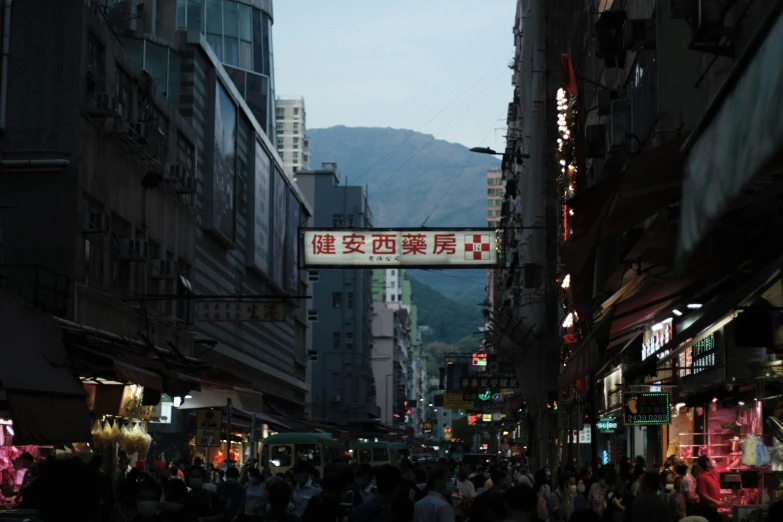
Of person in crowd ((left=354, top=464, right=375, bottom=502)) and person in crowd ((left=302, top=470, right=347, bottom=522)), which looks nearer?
person in crowd ((left=302, top=470, right=347, bottom=522))

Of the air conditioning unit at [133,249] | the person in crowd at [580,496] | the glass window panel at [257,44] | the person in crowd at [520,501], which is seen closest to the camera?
the person in crowd at [520,501]

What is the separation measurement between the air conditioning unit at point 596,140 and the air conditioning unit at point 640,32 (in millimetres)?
7129

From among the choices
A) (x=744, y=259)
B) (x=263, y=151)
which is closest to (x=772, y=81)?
(x=744, y=259)

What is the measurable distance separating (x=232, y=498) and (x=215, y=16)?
8528 cm

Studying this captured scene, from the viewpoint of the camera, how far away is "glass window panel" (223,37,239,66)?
99.0 meters

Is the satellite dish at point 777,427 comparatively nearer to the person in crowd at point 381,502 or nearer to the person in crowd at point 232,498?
the person in crowd at point 381,502

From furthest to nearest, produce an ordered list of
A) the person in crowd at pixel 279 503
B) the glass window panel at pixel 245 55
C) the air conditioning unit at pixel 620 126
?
the glass window panel at pixel 245 55 → the air conditioning unit at pixel 620 126 → the person in crowd at pixel 279 503

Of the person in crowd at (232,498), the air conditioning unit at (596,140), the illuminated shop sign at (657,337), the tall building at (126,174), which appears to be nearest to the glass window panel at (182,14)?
the tall building at (126,174)

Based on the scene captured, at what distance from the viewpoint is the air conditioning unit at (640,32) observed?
20.2m

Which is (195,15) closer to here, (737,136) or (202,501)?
(202,501)

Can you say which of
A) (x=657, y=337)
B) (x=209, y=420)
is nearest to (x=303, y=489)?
(x=657, y=337)

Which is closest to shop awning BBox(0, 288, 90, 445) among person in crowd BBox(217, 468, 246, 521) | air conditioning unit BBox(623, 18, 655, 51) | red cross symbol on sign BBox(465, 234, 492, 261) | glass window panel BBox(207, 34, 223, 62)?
person in crowd BBox(217, 468, 246, 521)

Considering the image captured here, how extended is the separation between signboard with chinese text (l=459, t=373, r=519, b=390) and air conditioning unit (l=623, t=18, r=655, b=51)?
4036 centimetres

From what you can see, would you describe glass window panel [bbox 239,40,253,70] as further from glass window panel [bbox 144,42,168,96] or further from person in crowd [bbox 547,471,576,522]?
person in crowd [bbox 547,471,576,522]
